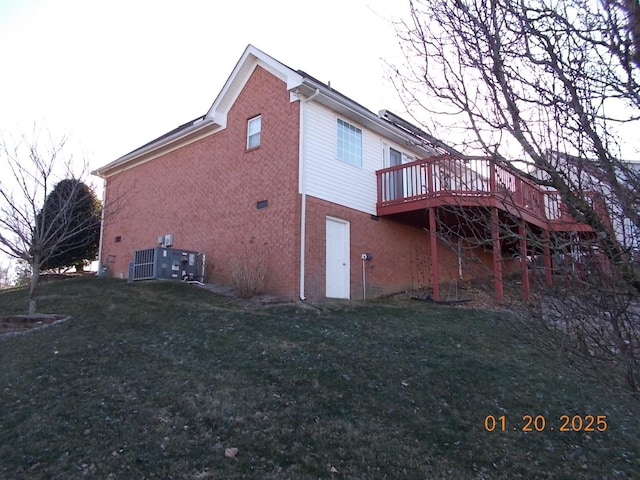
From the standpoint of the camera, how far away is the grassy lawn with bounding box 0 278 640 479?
14.0 ft

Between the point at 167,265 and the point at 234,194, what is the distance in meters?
2.64

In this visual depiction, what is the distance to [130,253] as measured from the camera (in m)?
17.3

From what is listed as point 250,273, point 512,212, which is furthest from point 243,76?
point 512,212

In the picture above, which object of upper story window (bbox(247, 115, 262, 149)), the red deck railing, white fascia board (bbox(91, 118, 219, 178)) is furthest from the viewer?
white fascia board (bbox(91, 118, 219, 178))

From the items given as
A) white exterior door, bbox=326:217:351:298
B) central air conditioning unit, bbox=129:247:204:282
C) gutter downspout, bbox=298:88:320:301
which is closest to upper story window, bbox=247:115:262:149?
gutter downspout, bbox=298:88:320:301

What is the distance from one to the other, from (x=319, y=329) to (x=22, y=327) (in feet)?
18.1

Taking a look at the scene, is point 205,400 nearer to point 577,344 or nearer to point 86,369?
point 86,369

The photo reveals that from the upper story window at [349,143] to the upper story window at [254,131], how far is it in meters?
2.21

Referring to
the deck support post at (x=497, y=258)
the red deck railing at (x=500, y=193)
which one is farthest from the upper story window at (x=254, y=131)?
the deck support post at (x=497, y=258)

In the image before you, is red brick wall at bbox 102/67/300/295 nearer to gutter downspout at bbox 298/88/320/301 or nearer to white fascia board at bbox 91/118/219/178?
gutter downspout at bbox 298/88/320/301

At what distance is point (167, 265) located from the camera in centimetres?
1311

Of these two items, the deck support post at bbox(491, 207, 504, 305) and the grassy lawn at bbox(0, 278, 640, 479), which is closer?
the deck support post at bbox(491, 207, 504, 305)

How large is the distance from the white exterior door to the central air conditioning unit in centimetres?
398

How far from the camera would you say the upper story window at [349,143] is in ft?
42.8
